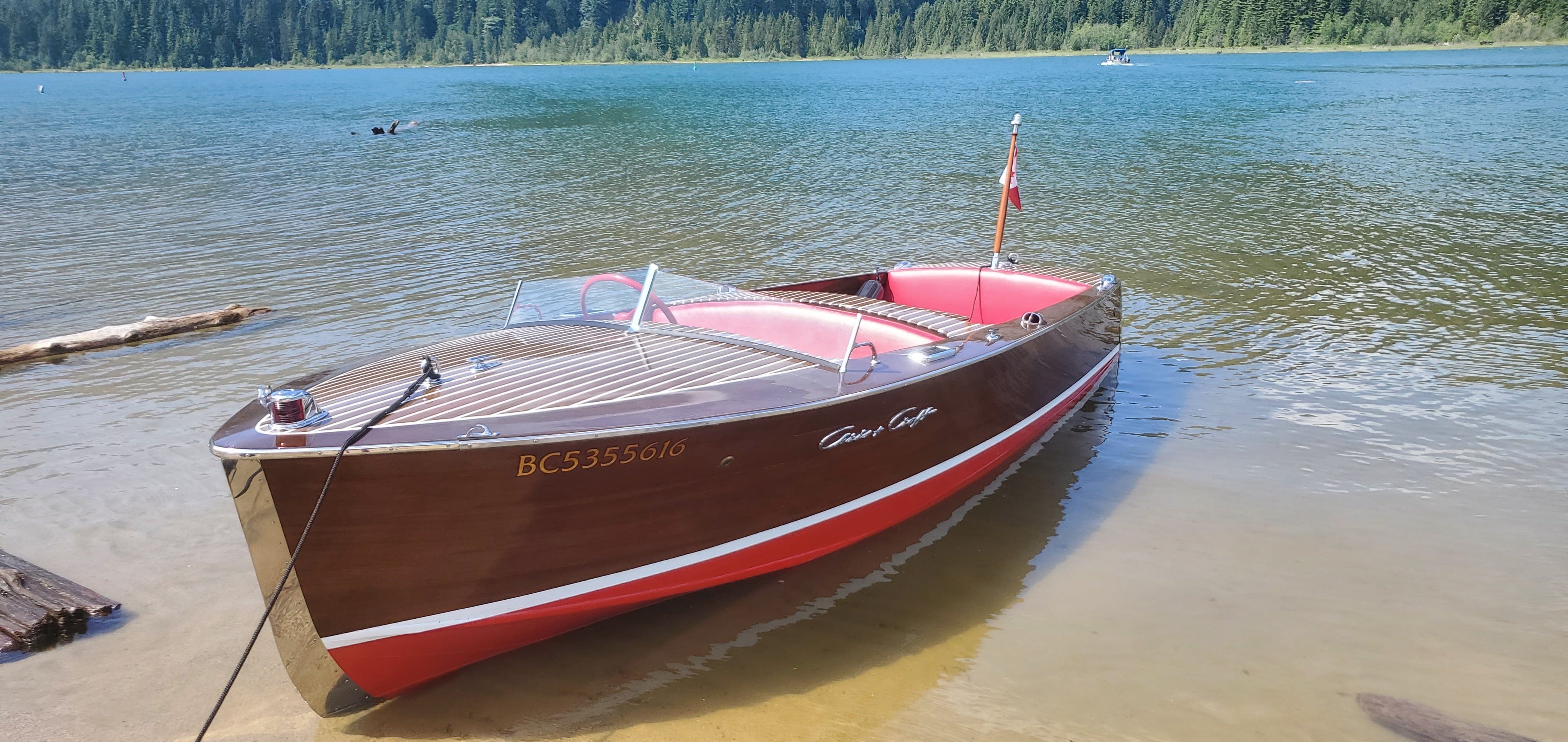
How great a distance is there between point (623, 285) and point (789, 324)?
1.17m

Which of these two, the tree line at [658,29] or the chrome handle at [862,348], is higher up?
the tree line at [658,29]

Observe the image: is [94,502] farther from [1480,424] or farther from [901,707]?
[1480,424]

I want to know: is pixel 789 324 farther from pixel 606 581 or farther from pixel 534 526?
pixel 534 526

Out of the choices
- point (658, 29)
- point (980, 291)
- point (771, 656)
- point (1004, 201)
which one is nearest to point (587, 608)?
point (771, 656)

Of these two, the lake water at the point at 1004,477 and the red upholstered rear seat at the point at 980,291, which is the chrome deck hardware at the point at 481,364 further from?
the red upholstered rear seat at the point at 980,291

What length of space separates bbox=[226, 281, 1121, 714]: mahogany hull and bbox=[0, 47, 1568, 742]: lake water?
357mm

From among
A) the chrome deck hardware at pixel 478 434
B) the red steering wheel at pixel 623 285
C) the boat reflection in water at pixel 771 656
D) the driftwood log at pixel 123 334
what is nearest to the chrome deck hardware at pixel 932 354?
the boat reflection in water at pixel 771 656

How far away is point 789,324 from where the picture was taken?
665 centimetres

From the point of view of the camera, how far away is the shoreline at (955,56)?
103062mm

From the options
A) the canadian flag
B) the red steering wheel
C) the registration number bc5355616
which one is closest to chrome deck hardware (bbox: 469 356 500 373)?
the registration number bc5355616

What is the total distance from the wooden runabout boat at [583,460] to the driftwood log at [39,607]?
1.70 m

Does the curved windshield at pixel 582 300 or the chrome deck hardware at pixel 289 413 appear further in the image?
the curved windshield at pixel 582 300

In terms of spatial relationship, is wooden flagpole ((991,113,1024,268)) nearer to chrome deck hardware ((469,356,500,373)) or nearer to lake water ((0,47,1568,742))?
lake water ((0,47,1568,742))

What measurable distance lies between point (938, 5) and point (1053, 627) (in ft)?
559
